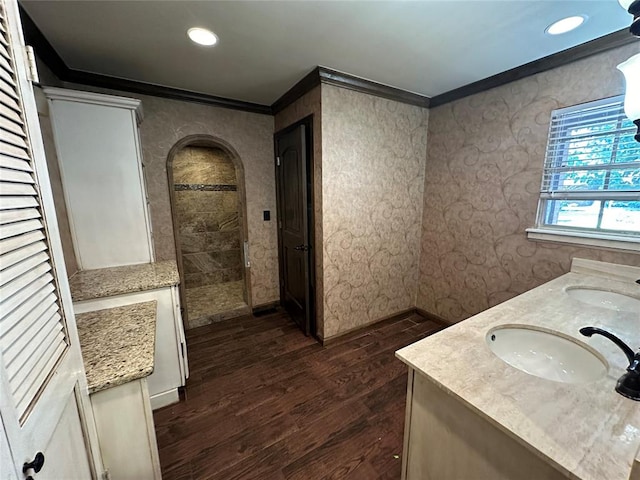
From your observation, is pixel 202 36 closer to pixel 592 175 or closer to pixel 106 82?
pixel 106 82

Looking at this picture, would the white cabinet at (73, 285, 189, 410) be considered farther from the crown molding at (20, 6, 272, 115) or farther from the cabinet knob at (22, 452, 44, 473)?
the crown molding at (20, 6, 272, 115)

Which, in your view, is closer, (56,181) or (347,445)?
(347,445)

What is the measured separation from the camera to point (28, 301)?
0.62m

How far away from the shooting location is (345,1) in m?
1.31

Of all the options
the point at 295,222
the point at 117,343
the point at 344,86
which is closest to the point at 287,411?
the point at 117,343

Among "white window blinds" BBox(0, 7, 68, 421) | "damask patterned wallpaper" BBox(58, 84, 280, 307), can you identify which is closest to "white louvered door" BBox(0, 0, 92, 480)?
"white window blinds" BBox(0, 7, 68, 421)

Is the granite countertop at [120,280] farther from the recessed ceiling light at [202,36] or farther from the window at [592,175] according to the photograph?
the window at [592,175]

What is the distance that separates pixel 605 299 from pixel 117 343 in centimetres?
261

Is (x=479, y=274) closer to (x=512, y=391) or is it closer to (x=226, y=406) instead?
(x=512, y=391)

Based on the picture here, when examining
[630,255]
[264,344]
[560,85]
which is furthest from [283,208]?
[630,255]

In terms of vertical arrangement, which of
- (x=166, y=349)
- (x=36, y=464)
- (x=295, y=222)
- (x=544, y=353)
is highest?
(x=295, y=222)

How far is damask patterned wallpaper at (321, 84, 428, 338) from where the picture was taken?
221 cm

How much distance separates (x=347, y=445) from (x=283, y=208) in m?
2.18

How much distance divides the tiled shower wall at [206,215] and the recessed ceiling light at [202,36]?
7.33ft
